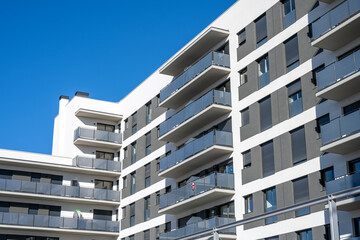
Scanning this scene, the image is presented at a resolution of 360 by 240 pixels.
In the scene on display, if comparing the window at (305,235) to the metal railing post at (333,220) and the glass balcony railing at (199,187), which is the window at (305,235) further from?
the metal railing post at (333,220)

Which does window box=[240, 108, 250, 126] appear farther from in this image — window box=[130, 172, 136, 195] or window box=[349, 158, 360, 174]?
window box=[130, 172, 136, 195]

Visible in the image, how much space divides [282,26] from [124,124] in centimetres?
2292

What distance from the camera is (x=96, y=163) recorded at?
48344 millimetres

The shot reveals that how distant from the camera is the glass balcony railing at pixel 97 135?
4869 cm

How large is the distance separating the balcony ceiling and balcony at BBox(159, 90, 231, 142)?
3706 mm

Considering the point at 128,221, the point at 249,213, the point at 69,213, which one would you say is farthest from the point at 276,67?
the point at 69,213

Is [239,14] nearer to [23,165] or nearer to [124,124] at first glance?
[124,124]

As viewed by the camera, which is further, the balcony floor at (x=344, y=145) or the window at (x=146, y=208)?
the window at (x=146, y=208)

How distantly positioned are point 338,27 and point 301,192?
26.3 feet

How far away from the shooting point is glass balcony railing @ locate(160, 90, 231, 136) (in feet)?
111

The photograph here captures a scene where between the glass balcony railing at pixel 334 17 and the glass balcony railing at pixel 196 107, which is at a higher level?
the glass balcony railing at pixel 334 17

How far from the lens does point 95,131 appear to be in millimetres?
49062

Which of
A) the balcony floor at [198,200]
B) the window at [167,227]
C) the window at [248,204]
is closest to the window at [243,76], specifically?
the balcony floor at [198,200]

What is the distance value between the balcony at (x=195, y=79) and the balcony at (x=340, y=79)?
9.53 meters
